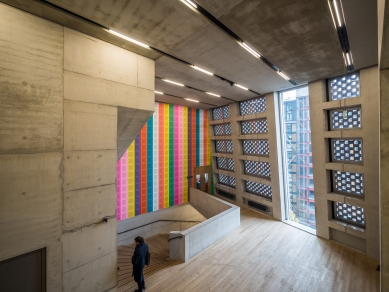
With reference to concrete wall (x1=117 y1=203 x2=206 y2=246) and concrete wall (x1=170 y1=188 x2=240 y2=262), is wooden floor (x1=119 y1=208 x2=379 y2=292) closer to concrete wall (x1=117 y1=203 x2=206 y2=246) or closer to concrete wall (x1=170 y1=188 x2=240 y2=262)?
concrete wall (x1=170 y1=188 x2=240 y2=262)

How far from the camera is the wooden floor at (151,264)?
15.5 feet

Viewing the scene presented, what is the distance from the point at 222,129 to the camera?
1157 centimetres

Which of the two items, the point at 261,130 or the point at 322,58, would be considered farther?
the point at 261,130

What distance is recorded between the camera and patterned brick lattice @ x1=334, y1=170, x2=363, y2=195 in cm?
599

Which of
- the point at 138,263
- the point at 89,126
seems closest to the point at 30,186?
the point at 89,126

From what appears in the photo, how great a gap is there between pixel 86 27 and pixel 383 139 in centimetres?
557

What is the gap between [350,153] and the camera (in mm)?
6141

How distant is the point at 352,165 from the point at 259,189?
4357 millimetres

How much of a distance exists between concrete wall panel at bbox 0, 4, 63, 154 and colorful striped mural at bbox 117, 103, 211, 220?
5349mm

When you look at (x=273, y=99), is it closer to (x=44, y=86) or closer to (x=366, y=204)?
(x=366, y=204)

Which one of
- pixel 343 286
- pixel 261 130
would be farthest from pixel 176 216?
pixel 343 286

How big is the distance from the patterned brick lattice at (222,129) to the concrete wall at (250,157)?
9.6 inches

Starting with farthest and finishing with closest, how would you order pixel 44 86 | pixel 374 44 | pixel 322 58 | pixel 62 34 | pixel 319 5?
pixel 322 58 < pixel 374 44 < pixel 62 34 < pixel 44 86 < pixel 319 5

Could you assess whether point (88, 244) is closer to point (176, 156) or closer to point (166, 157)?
point (166, 157)
